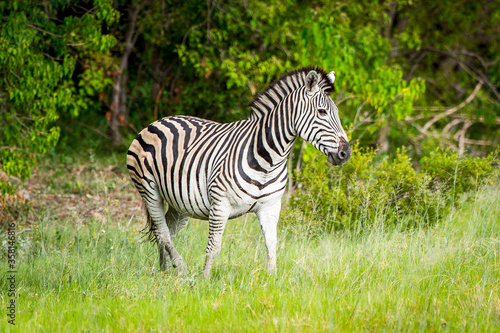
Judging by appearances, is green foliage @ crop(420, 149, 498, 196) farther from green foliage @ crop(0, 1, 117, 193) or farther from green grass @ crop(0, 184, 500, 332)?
green foliage @ crop(0, 1, 117, 193)

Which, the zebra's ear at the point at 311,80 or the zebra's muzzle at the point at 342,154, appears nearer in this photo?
the zebra's muzzle at the point at 342,154

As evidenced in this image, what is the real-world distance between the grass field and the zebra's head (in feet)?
3.45

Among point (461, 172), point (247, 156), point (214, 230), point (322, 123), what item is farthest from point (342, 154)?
point (461, 172)

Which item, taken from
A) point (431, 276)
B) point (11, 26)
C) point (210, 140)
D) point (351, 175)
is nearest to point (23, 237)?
point (11, 26)

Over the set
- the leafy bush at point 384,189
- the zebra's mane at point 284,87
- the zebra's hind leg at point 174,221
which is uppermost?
the zebra's mane at point 284,87

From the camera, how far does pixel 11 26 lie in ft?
21.1

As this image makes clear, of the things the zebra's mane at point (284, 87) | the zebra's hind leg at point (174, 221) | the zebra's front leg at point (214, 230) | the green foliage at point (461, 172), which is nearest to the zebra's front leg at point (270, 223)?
the zebra's front leg at point (214, 230)

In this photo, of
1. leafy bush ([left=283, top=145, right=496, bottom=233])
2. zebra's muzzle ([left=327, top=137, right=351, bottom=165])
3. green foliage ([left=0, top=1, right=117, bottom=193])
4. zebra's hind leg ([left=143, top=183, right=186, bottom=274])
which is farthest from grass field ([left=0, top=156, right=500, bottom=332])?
green foliage ([left=0, top=1, right=117, bottom=193])

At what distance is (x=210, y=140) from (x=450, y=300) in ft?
8.38

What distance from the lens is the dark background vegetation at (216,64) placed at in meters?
7.16

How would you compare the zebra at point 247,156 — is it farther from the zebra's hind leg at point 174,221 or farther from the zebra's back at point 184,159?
the zebra's hind leg at point 174,221

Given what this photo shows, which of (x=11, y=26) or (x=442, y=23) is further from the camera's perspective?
(x=442, y=23)

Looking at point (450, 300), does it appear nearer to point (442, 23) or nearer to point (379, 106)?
point (379, 106)

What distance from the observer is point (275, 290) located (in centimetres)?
432
